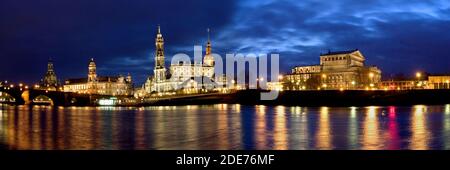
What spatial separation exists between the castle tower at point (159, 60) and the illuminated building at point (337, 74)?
50255 millimetres

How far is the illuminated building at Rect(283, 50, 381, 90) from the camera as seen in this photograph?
440 feet

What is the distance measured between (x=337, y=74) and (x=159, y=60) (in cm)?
7424

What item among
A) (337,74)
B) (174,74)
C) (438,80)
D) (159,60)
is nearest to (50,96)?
(174,74)

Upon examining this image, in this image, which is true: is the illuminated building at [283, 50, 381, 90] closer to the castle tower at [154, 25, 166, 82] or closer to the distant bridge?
the castle tower at [154, 25, 166, 82]

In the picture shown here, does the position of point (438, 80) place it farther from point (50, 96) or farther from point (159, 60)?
point (50, 96)

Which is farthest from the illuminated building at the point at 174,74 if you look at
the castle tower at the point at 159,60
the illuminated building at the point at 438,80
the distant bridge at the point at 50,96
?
the illuminated building at the point at 438,80

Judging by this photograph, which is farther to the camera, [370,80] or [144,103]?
[370,80]

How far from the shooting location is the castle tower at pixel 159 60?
184250mm

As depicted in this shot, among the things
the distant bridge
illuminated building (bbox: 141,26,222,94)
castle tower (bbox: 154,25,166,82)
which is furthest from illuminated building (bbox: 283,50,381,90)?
the distant bridge

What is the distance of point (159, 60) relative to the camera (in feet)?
615
